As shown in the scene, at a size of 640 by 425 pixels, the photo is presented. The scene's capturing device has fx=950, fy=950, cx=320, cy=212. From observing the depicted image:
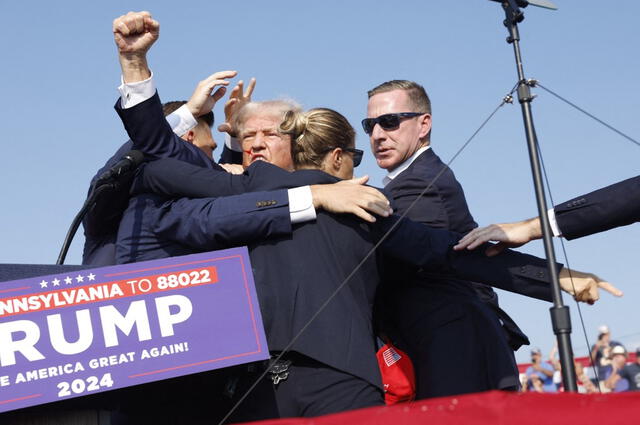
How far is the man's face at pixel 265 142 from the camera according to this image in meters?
4.07

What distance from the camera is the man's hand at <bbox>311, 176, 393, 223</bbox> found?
10.8 ft

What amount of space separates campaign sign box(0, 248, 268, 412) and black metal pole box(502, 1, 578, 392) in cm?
92

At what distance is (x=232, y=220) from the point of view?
3.32 metres

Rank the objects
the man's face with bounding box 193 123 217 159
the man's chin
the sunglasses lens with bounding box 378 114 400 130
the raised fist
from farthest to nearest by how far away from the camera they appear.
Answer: the man's face with bounding box 193 123 217 159
the sunglasses lens with bounding box 378 114 400 130
the man's chin
the raised fist

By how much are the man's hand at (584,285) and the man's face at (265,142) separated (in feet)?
4.19

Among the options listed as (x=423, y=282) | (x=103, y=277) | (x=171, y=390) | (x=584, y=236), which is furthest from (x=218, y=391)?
(x=584, y=236)

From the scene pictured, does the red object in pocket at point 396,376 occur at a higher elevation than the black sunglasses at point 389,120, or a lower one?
lower

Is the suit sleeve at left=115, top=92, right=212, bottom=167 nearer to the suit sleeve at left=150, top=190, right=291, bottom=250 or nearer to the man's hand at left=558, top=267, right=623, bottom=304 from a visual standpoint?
the suit sleeve at left=150, top=190, right=291, bottom=250

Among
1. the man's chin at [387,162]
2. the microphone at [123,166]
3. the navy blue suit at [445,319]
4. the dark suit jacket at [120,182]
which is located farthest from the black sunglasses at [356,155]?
the microphone at [123,166]

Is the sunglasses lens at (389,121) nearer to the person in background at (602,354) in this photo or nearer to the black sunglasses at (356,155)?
the black sunglasses at (356,155)

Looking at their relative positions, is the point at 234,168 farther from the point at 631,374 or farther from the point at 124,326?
the point at 631,374

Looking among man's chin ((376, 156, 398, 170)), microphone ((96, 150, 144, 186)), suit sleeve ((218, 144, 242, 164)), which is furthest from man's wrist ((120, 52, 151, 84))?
suit sleeve ((218, 144, 242, 164))

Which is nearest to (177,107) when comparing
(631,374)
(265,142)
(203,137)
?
(203,137)

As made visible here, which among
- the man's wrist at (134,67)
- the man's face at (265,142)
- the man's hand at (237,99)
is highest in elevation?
the man's hand at (237,99)
